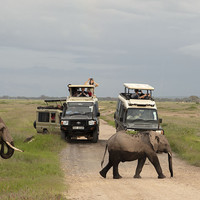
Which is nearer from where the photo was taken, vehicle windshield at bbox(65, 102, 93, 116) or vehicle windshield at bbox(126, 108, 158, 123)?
vehicle windshield at bbox(126, 108, 158, 123)

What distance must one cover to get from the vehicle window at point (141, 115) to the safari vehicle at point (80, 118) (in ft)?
11.9

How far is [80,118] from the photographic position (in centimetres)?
2527

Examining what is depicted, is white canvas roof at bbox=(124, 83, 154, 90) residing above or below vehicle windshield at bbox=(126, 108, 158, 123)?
above

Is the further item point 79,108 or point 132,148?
point 79,108

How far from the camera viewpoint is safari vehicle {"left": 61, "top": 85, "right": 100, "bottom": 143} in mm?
25047

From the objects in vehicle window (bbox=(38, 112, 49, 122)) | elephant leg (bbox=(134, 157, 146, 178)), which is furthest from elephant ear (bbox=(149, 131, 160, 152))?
vehicle window (bbox=(38, 112, 49, 122))

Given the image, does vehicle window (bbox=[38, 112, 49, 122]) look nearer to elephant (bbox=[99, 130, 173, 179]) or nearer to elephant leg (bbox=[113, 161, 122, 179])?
elephant (bbox=[99, 130, 173, 179])

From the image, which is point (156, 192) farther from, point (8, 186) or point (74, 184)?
point (8, 186)

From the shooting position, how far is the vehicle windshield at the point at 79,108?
25.8m

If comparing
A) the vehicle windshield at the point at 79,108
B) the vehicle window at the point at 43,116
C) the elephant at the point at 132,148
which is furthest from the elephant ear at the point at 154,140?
the vehicle window at the point at 43,116

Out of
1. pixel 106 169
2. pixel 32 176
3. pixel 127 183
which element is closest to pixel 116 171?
pixel 106 169

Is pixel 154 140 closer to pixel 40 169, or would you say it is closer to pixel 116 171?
pixel 116 171

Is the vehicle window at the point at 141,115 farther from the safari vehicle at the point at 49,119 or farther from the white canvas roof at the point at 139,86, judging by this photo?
the safari vehicle at the point at 49,119

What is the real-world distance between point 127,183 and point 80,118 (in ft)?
42.8
